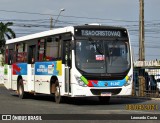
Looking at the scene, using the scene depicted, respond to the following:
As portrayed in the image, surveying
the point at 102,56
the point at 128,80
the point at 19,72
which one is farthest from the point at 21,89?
the point at 128,80

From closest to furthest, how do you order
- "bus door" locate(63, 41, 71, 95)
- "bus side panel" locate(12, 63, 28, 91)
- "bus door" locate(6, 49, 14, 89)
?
"bus door" locate(63, 41, 71, 95)
"bus side panel" locate(12, 63, 28, 91)
"bus door" locate(6, 49, 14, 89)

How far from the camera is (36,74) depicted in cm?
2273

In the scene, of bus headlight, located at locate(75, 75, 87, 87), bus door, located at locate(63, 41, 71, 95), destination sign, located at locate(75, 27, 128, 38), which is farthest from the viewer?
destination sign, located at locate(75, 27, 128, 38)

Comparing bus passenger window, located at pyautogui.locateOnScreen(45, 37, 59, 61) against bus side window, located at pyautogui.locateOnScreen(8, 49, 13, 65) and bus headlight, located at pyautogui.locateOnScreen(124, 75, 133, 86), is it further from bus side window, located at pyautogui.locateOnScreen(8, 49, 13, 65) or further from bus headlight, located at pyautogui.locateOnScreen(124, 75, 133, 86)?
bus side window, located at pyautogui.locateOnScreen(8, 49, 13, 65)

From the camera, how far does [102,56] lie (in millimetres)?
19156

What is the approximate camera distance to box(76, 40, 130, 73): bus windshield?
18.9 m

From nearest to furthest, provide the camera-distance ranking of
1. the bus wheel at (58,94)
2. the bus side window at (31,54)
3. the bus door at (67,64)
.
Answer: the bus door at (67,64), the bus wheel at (58,94), the bus side window at (31,54)

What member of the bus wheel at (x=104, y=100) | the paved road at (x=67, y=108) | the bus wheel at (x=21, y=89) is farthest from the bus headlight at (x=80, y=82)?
the bus wheel at (x=21, y=89)

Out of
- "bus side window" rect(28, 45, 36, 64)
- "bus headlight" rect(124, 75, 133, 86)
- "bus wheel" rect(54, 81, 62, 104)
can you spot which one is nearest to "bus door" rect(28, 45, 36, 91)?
"bus side window" rect(28, 45, 36, 64)

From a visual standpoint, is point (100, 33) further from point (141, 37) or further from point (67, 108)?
point (141, 37)

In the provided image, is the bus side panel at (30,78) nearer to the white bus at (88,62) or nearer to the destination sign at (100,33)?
the white bus at (88,62)

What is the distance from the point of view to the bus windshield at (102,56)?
62.0 feet

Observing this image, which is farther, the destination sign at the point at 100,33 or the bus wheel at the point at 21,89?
the bus wheel at the point at 21,89

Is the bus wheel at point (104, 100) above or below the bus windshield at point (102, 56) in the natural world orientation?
below
